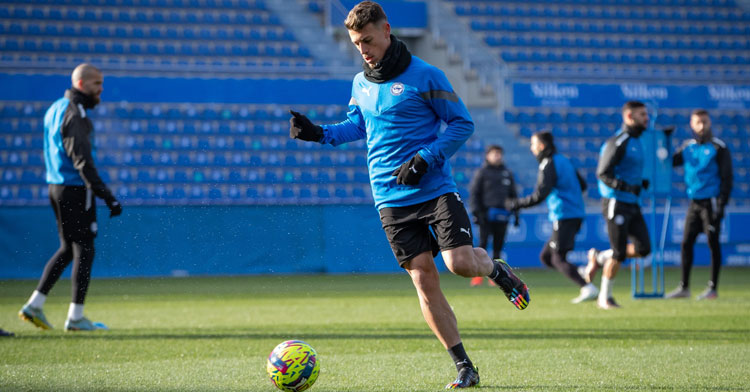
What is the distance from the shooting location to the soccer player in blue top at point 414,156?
15.2ft

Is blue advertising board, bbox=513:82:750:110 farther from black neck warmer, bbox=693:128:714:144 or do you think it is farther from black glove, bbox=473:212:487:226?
black neck warmer, bbox=693:128:714:144

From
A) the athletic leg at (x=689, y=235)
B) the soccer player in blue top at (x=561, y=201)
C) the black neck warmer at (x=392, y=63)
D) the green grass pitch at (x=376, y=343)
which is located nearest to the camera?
the black neck warmer at (x=392, y=63)

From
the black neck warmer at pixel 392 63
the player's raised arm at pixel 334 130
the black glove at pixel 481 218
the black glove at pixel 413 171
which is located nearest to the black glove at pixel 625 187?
the black glove at pixel 481 218

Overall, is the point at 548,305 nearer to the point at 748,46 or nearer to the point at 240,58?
the point at 240,58

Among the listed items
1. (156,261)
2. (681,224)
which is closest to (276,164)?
(156,261)

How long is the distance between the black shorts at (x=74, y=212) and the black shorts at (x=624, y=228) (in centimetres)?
544

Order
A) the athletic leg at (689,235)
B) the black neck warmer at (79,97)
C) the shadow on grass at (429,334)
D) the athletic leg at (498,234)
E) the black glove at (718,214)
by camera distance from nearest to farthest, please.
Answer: the shadow on grass at (429,334), the black neck warmer at (79,97), the black glove at (718,214), the athletic leg at (689,235), the athletic leg at (498,234)

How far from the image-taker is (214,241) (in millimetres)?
13570

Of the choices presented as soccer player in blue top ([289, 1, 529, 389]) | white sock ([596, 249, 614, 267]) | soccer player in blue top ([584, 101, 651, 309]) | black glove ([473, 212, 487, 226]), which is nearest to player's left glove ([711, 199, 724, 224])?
soccer player in blue top ([584, 101, 651, 309])

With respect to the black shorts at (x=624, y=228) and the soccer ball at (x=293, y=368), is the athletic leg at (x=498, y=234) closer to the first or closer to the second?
the black shorts at (x=624, y=228)

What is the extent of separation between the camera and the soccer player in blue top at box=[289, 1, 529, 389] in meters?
4.64

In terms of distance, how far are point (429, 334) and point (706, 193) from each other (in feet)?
16.2

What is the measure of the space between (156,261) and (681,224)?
10.2 metres

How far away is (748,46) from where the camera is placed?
24156mm
